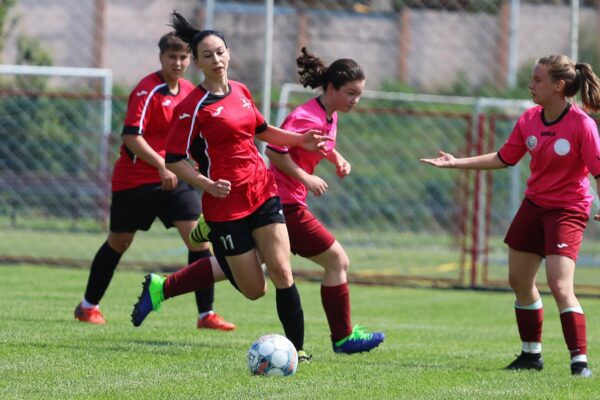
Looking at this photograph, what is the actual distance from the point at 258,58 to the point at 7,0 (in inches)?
414

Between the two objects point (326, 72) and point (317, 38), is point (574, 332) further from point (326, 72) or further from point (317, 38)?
point (317, 38)

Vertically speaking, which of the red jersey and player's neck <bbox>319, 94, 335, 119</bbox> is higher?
player's neck <bbox>319, 94, 335, 119</bbox>

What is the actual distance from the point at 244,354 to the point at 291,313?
0.47m

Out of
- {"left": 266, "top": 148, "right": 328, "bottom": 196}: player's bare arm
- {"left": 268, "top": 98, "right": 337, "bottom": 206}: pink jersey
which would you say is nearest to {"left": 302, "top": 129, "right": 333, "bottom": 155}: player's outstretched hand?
{"left": 266, "top": 148, "right": 328, "bottom": 196}: player's bare arm

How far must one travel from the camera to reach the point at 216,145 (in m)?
6.75

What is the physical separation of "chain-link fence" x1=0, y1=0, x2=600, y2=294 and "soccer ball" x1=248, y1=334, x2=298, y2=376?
635 centimetres

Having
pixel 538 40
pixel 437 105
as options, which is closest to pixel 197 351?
pixel 437 105

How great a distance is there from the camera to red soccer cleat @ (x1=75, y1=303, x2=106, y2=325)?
8.50 metres

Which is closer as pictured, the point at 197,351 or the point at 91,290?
the point at 197,351

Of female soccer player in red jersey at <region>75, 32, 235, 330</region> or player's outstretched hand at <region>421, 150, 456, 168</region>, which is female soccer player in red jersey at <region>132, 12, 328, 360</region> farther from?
female soccer player in red jersey at <region>75, 32, 235, 330</region>

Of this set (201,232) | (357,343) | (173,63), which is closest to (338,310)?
(357,343)

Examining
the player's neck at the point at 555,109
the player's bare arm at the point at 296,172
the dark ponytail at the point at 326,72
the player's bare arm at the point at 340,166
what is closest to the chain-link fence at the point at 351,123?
the dark ponytail at the point at 326,72

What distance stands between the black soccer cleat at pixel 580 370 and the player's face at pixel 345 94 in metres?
2.04

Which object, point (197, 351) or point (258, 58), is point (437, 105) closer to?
point (258, 58)
